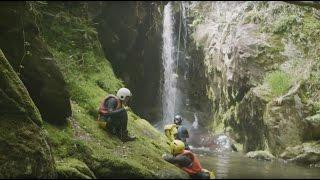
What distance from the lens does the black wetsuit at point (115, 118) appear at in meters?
11.9

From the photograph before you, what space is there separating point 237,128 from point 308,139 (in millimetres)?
6581

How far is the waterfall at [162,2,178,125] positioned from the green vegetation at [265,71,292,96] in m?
10.7

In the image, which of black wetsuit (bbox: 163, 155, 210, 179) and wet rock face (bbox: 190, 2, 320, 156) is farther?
wet rock face (bbox: 190, 2, 320, 156)

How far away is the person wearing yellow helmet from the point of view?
11.3 meters

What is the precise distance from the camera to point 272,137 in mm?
19656

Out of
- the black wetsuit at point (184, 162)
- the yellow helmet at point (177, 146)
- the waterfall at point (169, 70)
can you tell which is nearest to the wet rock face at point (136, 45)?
the waterfall at point (169, 70)

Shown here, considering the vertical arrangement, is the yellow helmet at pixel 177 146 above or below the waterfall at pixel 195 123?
above

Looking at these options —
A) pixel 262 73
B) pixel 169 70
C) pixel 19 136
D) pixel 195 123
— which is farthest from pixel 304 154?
pixel 169 70

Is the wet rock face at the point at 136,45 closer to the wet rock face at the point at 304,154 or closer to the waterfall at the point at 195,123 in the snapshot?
the waterfall at the point at 195,123

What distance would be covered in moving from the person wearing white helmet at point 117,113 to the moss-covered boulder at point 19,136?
3.25 m

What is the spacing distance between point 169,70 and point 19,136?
78.6ft

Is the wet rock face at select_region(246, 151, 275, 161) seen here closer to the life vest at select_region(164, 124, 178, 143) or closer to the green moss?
the life vest at select_region(164, 124, 178, 143)

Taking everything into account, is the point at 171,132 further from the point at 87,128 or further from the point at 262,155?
the point at 262,155

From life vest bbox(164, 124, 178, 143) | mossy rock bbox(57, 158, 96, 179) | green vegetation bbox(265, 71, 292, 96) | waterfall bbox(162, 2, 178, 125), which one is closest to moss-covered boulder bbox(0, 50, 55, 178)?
mossy rock bbox(57, 158, 96, 179)
